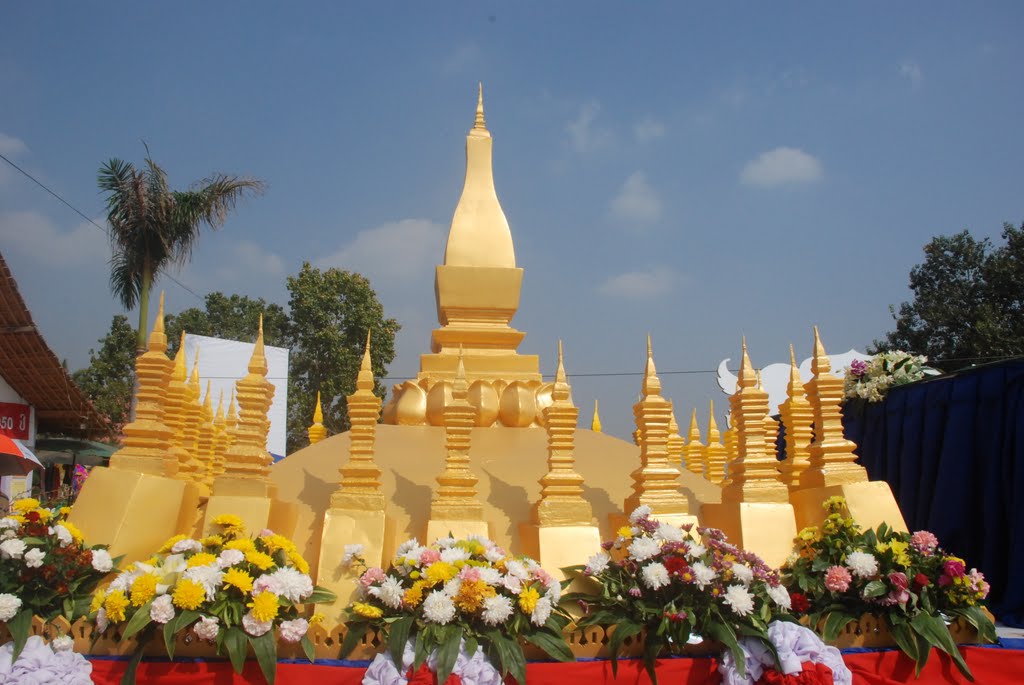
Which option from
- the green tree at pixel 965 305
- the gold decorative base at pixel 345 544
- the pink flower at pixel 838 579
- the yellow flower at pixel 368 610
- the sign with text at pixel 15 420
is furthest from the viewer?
the green tree at pixel 965 305

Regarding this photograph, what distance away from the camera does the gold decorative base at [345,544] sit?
19.6 ft

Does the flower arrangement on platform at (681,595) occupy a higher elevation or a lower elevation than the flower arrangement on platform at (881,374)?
lower

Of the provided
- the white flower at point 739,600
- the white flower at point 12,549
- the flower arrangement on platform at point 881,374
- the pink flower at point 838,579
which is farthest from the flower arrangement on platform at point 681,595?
the flower arrangement on platform at point 881,374

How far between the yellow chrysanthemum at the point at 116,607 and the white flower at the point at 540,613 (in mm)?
2389

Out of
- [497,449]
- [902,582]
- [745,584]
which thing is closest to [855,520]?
[902,582]

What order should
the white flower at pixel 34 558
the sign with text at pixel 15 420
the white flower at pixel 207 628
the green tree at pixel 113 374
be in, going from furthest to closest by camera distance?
the green tree at pixel 113 374
the sign with text at pixel 15 420
the white flower at pixel 34 558
the white flower at pixel 207 628

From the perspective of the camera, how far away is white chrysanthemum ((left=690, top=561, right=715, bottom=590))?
4.83 metres

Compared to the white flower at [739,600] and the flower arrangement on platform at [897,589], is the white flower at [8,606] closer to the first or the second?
the white flower at [739,600]

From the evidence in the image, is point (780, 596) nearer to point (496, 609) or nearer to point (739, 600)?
point (739, 600)

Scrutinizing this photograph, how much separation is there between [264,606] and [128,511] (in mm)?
2026

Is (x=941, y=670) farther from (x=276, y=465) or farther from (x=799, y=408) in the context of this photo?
(x=276, y=465)

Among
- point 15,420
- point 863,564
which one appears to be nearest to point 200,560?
point 863,564

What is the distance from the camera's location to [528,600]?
15.8ft

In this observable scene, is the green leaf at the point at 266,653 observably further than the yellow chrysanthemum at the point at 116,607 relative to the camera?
No
